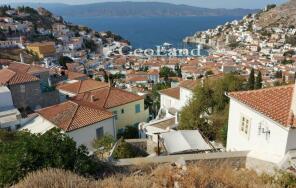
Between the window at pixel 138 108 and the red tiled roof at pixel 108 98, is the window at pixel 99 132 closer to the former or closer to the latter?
the red tiled roof at pixel 108 98

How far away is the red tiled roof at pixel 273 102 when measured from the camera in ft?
34.8

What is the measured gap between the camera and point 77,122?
17.3 metres

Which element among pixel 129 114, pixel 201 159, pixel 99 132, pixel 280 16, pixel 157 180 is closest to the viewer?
pixel 157 180

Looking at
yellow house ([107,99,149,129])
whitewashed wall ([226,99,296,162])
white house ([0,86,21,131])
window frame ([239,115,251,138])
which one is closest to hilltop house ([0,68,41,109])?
white house ([0,86,21,131])

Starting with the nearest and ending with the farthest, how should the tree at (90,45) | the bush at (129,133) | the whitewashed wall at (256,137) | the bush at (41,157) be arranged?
the bush at (41,157) < the whitewashed wall at (256,137) < the bush at (129,133) < the tree at (90,45)

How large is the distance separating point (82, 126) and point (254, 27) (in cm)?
17195

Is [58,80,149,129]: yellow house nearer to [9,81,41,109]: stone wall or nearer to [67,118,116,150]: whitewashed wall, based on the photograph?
[9,81,41,109]: stone wall

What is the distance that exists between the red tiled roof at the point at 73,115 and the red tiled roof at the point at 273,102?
8905mm

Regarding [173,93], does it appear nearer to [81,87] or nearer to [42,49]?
[81,87]

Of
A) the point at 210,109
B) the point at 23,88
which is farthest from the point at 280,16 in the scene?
the point at 23,88

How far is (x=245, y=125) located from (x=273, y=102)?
1662 millimetres

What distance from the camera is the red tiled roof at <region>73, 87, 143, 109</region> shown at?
23406mm

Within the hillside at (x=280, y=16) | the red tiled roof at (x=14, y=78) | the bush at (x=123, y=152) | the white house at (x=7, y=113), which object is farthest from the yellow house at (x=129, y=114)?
the hillside at (x=280, y=16)

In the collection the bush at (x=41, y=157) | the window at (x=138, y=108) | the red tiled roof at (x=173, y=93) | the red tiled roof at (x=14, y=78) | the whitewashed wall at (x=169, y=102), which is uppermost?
the bush at (x=41, y=157)
